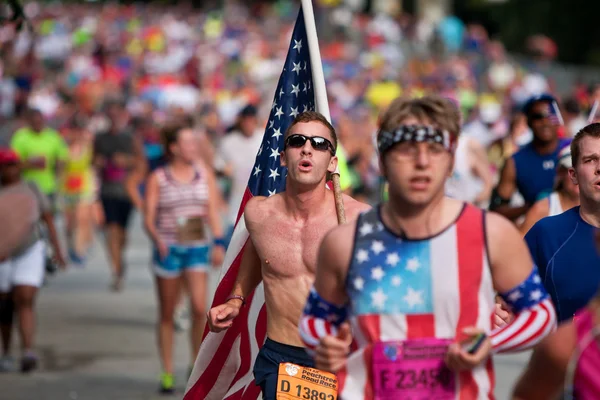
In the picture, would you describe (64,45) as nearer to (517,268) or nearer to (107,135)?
(107,135)

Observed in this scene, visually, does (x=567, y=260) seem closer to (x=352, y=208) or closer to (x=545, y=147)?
(x=352, y=208)

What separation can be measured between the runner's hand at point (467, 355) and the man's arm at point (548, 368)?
0.32 meters

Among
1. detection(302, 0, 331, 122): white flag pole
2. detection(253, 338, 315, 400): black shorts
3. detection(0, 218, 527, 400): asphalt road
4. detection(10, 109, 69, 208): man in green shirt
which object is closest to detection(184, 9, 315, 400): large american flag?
detection(302, 0, 331, 122): white flag pole

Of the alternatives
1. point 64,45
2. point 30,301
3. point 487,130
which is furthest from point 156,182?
point 64,45

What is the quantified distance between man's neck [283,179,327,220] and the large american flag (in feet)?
2.90

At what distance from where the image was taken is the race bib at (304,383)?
237 inches

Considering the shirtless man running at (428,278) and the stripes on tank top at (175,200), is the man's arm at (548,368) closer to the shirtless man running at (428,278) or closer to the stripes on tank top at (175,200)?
the shirtless man running at (428,278)

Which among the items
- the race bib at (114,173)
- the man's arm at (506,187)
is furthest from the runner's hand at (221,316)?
the race bib at (114,173)

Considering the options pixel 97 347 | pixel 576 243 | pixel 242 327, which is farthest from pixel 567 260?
pixel 97 347

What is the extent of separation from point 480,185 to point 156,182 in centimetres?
346

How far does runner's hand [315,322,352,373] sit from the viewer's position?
4176 millimetres

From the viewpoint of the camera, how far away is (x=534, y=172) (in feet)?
31.3

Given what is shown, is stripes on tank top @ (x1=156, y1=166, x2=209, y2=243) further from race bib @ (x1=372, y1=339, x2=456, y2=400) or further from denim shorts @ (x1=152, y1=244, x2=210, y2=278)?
race bib @ (x1=372, y1=339, x2=456, y2=400)

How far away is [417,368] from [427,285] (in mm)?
259
